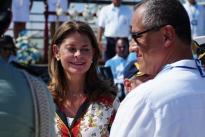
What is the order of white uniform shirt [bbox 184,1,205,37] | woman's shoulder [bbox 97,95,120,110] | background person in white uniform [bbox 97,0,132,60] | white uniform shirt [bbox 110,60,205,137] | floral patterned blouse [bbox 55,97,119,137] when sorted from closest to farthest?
1. white uniform shirt [bbox 110,60,205,137]
2. floral patterned blouse [bbox 55,97,119,137]
3. woman's shoulder [bbox 97,95,120,110]
4. background person in white uniform [bbox 97,0,132,60]
5. white uniform shirt [bbox 184,1,205,37]

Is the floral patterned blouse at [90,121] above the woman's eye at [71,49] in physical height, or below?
below

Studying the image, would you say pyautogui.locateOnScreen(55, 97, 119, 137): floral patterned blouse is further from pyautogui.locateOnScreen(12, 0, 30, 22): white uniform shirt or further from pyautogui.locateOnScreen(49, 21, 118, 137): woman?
pyautogui.locateOnScreen(12, 0, 30, 22): white uniform shirt

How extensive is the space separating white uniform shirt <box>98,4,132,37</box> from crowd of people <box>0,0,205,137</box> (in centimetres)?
800

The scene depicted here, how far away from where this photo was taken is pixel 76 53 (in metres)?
3.85

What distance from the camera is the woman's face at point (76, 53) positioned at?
3832 millimetres

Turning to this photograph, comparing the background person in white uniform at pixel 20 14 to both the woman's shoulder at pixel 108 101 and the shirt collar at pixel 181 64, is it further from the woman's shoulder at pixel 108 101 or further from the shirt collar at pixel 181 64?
the shirt collar at pixel 181 64

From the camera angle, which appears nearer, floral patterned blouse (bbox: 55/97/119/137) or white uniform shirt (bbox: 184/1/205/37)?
floral patterned blouse (bbox: 55/97/119/137)

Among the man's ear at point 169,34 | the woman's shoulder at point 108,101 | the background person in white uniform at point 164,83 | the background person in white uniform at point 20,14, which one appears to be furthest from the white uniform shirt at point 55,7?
the man's ear at point 169,34

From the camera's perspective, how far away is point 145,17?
8.16 ft

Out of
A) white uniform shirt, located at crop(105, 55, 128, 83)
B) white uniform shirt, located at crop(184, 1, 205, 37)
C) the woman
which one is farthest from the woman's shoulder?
white uniform shirt, located at crop(184, 1, 205, 37)

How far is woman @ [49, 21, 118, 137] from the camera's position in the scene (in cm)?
350

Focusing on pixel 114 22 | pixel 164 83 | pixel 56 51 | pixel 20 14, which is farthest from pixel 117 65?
pixel 164 83

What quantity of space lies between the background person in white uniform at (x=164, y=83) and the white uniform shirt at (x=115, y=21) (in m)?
9.55

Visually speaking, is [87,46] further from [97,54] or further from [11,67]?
[11,67]
